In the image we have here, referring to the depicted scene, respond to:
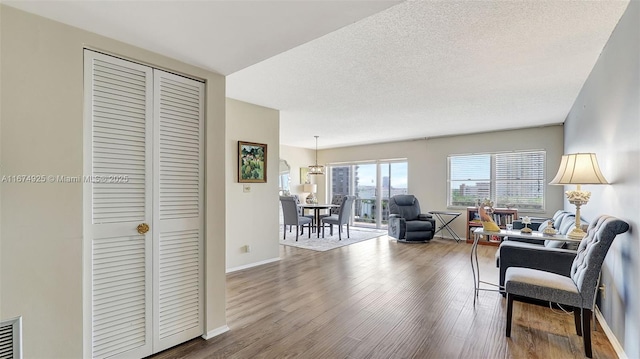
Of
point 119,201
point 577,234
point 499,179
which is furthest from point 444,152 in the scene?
point 119,201

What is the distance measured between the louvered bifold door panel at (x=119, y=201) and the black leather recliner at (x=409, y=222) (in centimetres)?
519

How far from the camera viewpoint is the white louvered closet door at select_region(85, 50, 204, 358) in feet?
6.00

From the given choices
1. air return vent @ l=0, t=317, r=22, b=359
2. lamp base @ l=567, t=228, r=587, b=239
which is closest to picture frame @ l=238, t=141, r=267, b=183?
air return vent @ l=0, t=317, r=22, b=359

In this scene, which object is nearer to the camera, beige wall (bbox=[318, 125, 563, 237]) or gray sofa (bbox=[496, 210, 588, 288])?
gray sofa (bbox=[496, 210, 588, 288])

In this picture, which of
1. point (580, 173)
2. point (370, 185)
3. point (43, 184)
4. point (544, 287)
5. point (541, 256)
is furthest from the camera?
point (370, 185)

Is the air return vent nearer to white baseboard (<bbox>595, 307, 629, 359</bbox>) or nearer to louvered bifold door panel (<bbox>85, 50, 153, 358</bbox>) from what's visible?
louvered bifold door panel (<bbox>85, 50, 153, 358</bbox>)

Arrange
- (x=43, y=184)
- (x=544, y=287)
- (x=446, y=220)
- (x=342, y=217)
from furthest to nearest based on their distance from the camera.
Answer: (x=446, y=220) → (x=342, y=217) → (x=544, y=287) → (x=43, y=184)

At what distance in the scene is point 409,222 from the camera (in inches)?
249

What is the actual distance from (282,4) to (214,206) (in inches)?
62.7

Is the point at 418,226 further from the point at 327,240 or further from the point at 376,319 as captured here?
the point at 376,319

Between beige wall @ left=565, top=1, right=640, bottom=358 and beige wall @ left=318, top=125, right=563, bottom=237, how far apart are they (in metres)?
3.20

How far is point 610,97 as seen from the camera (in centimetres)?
240

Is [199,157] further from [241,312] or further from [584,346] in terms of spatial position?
[584,346]

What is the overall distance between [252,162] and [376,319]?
2773mm
